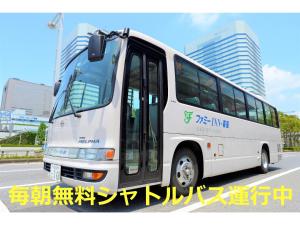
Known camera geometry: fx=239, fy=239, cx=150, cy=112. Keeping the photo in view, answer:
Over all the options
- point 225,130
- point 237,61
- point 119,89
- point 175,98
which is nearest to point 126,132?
point 119,89

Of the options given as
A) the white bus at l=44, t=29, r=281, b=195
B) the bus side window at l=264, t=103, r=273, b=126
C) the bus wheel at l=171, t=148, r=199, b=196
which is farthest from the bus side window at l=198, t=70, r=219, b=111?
the bus side window at l=264, t=103, r=273, b=126

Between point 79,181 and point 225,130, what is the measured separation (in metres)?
4.14

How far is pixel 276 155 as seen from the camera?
10109 millimetres

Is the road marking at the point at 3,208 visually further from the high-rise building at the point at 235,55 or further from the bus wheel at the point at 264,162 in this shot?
the high-rise building at the point at 235,55

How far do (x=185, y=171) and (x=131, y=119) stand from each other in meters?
1.69

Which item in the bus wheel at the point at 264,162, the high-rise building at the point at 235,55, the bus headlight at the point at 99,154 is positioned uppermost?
the high-rise building at the point at 235,55

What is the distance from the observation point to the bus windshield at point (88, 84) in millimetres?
3741

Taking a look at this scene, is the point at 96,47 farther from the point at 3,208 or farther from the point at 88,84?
the point at 3,208

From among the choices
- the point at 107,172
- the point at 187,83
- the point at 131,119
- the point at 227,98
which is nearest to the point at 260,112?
the point at 227,98

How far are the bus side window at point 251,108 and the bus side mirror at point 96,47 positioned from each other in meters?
6.08

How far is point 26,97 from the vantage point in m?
91.9

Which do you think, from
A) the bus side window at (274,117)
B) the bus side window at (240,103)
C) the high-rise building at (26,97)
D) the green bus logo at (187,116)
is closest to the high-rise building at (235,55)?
the high-rise building at (26,97)

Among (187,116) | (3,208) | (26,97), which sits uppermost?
(26,97)

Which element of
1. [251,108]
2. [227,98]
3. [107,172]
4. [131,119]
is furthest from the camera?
[251,108]
